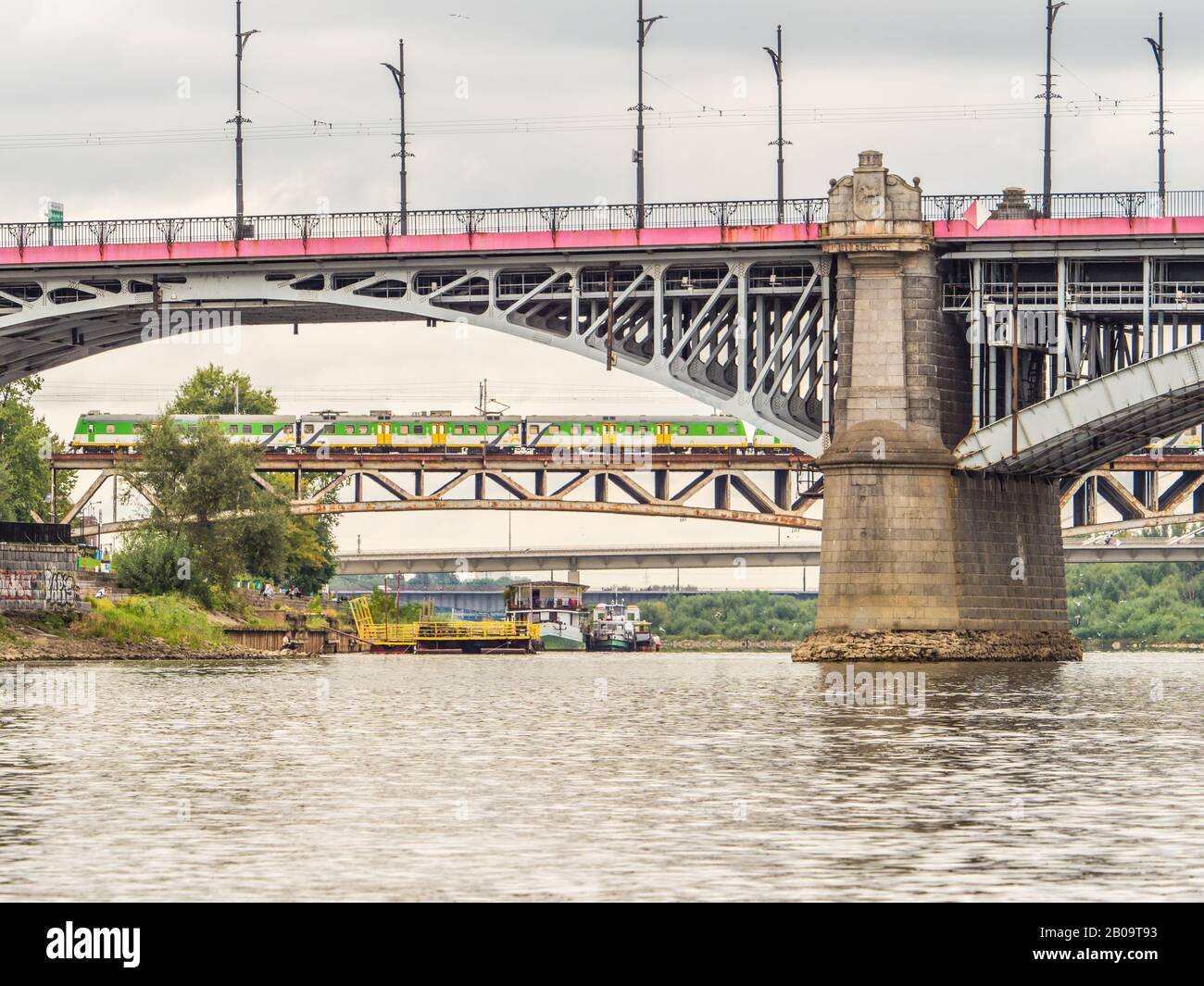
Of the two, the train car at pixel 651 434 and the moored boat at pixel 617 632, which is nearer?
the train car at pixel 651 434

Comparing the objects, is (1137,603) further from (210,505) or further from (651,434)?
(210,505)

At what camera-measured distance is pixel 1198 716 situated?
47.2m

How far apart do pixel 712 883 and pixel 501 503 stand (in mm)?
99973

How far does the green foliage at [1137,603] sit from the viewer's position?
158 meters

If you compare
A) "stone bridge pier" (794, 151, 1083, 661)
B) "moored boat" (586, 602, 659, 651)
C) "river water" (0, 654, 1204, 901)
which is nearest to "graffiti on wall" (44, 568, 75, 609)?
"river water" (0, 654, 1204, 901)

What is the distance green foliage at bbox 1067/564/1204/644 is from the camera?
6216 inches

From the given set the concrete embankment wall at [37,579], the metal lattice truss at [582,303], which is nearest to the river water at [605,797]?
the metal lattice truss at [582,303]

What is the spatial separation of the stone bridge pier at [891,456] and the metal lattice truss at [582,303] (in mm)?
2357

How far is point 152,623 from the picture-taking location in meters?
85.4

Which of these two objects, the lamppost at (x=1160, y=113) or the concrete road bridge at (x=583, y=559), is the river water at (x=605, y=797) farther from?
the concrete road bridge at (x=583, y=559)

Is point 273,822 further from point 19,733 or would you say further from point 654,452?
point 654,452

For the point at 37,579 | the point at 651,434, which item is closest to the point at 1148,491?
the point at 651,434

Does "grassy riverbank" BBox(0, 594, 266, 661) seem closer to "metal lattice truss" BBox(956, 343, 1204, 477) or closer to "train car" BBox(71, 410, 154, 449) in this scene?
"metal lattice truss" BBox(956, 343, 1204, 477)

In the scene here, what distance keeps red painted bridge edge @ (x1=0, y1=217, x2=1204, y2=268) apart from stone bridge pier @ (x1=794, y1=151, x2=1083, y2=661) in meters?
1.61
